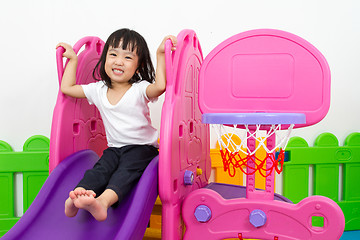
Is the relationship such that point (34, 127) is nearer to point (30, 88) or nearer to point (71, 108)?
point (30, 88)

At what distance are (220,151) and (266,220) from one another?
0.28 metres

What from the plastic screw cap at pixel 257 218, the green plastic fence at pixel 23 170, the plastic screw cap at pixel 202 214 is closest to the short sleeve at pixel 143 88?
the plastic screw cap at pixel 202 214

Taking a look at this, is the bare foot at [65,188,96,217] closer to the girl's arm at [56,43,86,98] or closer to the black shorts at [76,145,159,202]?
the black shorts at [76,145,159,202]

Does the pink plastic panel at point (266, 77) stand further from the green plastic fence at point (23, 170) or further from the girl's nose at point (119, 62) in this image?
the green plastic fence at point (23, 170)

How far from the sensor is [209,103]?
126 centimetres

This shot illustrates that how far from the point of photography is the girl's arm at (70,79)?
53.6 inches

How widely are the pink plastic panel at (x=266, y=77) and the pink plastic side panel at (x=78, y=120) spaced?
518mm

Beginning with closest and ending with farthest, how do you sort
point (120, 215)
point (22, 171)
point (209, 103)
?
1. point (120, 215)
2. point (209, 103)
3. point (22, 171)

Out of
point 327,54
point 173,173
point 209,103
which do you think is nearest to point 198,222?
point 173,173

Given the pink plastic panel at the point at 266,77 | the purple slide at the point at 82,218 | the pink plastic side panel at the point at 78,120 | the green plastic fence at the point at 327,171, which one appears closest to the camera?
the purple slide at the point at 82,218

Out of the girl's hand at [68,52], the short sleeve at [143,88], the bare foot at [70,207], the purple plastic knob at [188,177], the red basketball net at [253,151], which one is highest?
the girl's hand at [68,52]

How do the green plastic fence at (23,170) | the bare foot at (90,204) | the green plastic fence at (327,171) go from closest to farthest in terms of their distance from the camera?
the bare foot at (90,204) → the green plastic fence at (23,170) → the green plastic fence at (327,171)

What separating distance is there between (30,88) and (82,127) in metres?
0.49

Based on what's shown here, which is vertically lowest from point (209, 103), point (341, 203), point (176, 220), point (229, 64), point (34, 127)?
point (341, 203)
